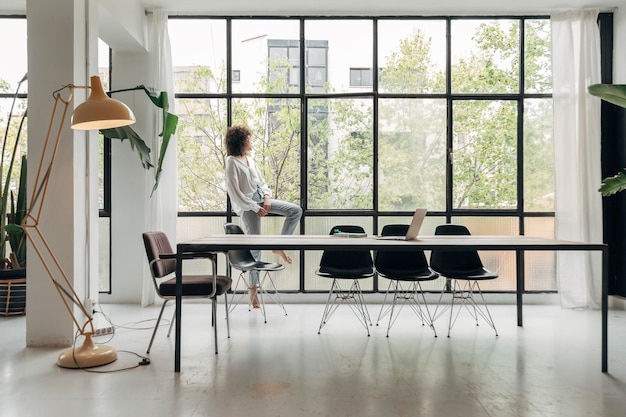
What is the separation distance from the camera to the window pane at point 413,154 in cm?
614

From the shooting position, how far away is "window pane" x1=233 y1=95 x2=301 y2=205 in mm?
6156

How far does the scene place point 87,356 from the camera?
11.7 ft

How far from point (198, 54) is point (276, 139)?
4.62ft

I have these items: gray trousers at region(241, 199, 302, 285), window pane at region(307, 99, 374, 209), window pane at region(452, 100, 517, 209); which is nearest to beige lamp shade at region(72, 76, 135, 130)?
gray trousers at region(241, 199, 302, 285)

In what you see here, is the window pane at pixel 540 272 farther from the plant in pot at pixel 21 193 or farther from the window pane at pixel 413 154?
the plant in pot at pixel 21 193

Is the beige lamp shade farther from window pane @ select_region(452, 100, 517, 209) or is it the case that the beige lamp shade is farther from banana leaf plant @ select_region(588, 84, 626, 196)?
banana leaf plant @ select_region(588, 84, 626, 196)

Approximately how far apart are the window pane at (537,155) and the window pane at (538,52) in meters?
0.26

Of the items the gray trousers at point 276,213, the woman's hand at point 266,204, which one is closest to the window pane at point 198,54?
the woman's hand at point 266,204

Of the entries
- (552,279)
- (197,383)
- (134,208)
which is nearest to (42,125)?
(134,208)

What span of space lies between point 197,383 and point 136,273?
126 inches

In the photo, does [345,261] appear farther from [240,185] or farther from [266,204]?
[240,185]

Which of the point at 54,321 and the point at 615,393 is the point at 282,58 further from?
the point at 615,393

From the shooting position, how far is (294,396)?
2.99m

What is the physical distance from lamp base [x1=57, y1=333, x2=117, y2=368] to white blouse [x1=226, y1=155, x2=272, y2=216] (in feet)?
7.41
